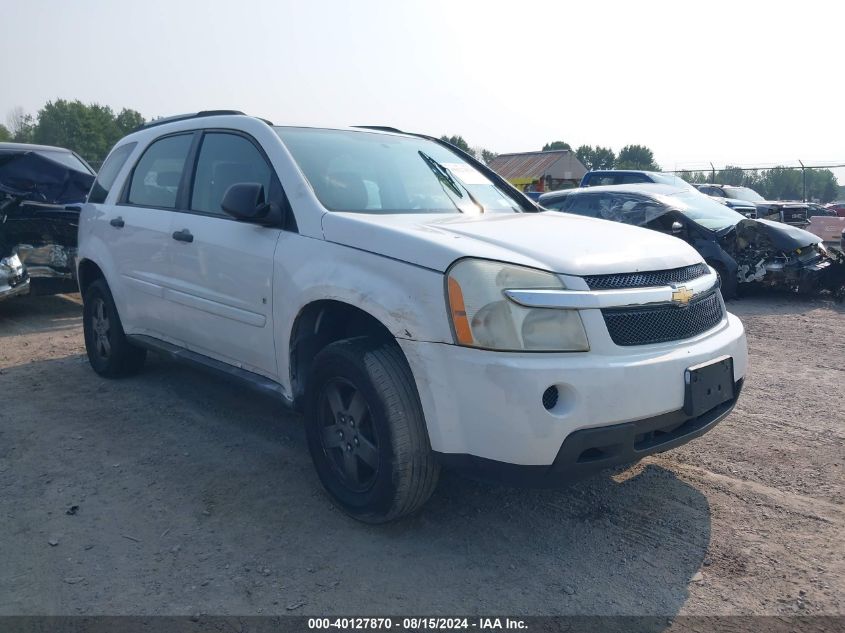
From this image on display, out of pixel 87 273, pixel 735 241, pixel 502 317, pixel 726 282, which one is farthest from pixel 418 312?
pixel 735 241

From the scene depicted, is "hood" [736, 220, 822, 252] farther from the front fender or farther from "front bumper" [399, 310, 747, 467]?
the front fender

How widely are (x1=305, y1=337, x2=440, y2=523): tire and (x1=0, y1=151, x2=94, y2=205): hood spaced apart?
7121mm

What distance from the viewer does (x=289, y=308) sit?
3.49m

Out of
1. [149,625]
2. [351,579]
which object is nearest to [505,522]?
[351,579]

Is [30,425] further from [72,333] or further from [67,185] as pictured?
[67,185]

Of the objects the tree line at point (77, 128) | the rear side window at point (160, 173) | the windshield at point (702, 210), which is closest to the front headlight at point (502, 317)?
the rear side window at point (160, 173)

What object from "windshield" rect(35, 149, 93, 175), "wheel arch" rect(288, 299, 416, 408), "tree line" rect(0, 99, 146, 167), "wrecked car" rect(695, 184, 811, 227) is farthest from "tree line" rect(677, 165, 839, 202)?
"tree line" rect(0, 99, 146, 167)

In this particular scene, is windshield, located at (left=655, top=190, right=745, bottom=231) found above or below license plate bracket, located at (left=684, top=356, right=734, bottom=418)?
above

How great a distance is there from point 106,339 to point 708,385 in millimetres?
4370

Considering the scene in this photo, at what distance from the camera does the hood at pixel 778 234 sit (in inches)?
364

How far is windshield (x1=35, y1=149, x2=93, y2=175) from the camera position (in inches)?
374

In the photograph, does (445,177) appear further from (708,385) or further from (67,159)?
(67,159)

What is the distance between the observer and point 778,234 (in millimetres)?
9273

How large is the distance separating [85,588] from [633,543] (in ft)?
7.41
